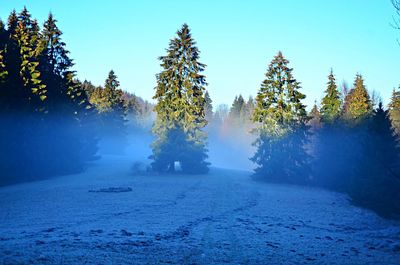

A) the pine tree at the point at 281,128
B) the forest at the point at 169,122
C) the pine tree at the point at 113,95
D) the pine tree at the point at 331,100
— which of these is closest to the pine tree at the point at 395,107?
the pine tree at the point at 331,100

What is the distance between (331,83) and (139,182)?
3261cm

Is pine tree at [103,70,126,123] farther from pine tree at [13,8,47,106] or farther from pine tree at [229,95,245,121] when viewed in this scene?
pine tree at [229,95,245,121]

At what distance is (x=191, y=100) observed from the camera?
31.6 meters

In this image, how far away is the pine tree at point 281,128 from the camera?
2869 cm

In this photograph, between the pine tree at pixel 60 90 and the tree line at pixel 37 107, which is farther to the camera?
the pine tree at pixel 60 90

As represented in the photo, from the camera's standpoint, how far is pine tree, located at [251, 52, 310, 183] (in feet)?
94.1

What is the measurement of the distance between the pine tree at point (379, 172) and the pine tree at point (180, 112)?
50.6ft

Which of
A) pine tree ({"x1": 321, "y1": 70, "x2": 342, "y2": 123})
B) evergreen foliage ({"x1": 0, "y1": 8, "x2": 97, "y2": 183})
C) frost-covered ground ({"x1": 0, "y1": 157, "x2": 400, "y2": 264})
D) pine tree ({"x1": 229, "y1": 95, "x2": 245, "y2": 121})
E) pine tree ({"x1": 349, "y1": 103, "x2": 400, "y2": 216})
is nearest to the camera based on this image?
frost-covered ground ({"x1": 0, "y1": 157, "x2": 400, "y2": 264})

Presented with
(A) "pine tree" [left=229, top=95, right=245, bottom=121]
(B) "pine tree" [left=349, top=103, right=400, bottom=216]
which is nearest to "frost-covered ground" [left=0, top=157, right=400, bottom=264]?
(B) "pine tree" [left=349, top=103, right=400, bottom=216]

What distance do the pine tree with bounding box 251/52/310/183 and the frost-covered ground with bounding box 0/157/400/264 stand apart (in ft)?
34.0

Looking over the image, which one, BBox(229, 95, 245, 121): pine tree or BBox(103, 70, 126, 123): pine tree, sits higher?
BBox(229, 95, 245, 121): pine tree

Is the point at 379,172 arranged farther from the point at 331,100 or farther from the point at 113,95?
the point at 113,95

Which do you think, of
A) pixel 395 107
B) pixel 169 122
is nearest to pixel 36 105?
pixel 169 122

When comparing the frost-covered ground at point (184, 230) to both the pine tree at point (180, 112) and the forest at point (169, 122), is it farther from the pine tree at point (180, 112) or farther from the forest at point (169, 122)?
the pine tree at point (180, 112)
